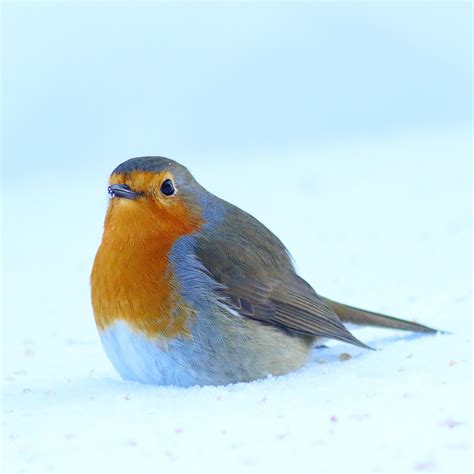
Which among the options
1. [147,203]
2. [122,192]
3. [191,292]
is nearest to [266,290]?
[191,292]

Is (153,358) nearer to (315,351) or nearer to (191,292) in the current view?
(191,292)

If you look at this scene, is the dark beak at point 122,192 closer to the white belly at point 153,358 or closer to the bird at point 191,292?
the bird at point 191,292

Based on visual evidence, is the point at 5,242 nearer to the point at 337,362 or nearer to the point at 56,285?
the point at 56,285

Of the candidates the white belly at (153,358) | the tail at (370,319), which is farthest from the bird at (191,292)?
the tail at (370,319)

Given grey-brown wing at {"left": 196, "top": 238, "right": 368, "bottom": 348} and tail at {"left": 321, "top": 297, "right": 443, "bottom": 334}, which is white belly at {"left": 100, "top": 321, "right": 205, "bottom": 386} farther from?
tail at {"left": 321, "top": 297, "right": 443, "bottom": 334}

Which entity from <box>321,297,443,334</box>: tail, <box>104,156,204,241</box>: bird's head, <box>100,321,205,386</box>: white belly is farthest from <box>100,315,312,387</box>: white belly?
<box>321,297,443,334</box>: tail

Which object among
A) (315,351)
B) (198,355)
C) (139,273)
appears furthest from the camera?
(315,351)
